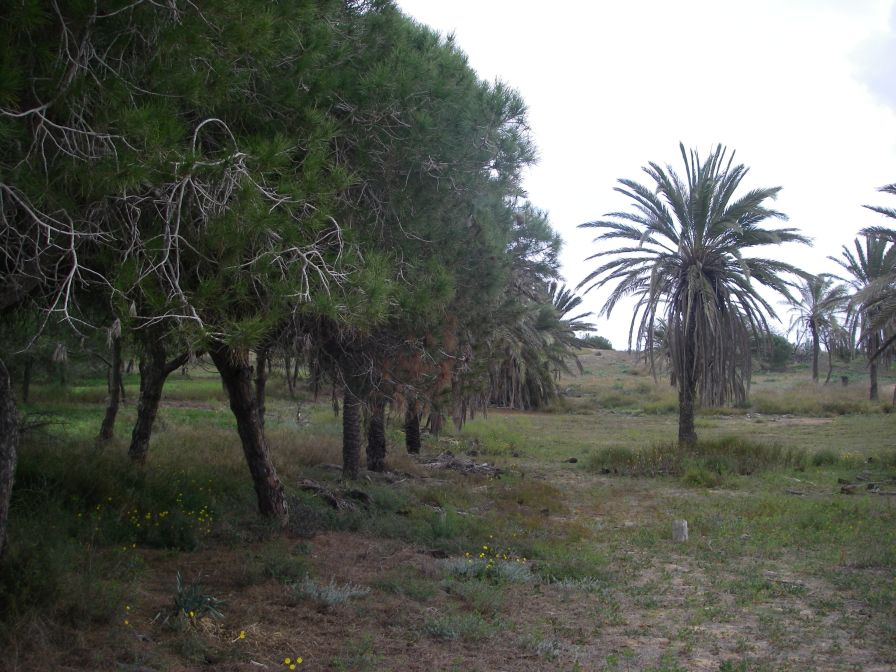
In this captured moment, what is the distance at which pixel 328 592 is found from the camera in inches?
245

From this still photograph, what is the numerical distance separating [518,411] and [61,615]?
106ft

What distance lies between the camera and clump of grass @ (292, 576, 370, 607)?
6.11 metres

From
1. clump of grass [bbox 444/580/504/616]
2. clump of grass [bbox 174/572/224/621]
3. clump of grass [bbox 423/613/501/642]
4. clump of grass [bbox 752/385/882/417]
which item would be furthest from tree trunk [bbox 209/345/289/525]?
clump of grass [bbox 752/385/882/417]

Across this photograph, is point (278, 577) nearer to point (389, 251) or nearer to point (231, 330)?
point (231, 330)

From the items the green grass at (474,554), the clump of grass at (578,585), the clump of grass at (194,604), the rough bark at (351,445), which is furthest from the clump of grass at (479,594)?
the rough bark at (351,445)

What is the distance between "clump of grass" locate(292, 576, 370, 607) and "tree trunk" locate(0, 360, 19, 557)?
2294 mm

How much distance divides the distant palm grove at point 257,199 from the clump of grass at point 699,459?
5634 mm

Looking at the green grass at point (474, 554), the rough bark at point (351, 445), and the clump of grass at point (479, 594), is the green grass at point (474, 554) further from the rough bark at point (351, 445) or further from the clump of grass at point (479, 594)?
the rough bark at point (351, 445)

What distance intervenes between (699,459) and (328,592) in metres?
12.6

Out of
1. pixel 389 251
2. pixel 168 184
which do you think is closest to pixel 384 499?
pixel 389 251

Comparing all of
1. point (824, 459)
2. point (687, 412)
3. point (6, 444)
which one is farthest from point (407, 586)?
point (824, 459)

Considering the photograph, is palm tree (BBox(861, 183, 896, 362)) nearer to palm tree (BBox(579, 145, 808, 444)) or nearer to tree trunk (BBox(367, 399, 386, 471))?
palm tree (BBox(579, 145, 808, 444))

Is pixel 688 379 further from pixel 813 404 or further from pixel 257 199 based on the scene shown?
pixel 813 404

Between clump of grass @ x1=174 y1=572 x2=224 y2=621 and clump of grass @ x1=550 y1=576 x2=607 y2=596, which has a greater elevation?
clump of grass @ x1=174 y1=572 x2=224 y2=621
